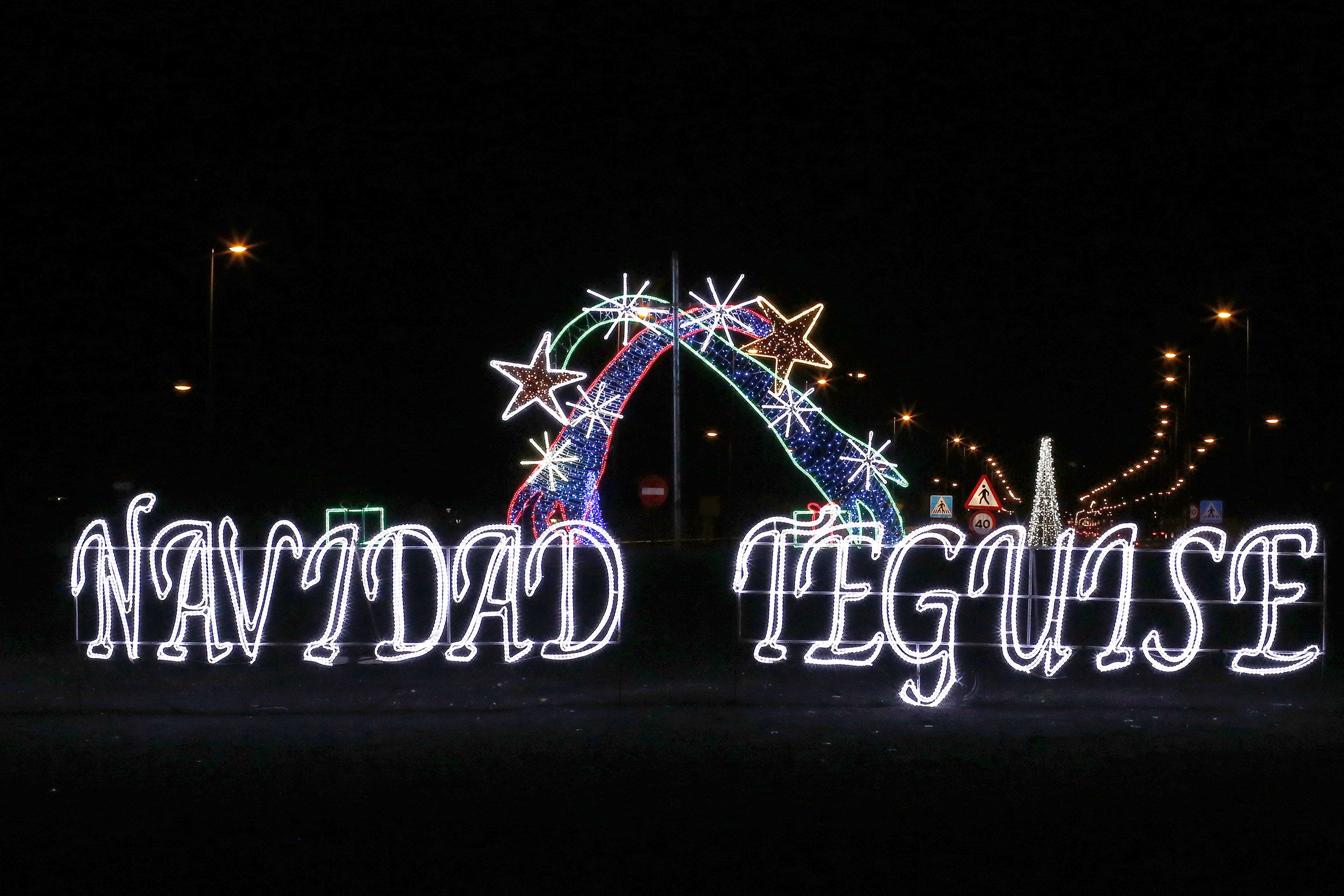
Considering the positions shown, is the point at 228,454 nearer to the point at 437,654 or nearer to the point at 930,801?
the point at 437,654

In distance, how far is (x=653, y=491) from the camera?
1281 inches

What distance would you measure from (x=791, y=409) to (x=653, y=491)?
762cm

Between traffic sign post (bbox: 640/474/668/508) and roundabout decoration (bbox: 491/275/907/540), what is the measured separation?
4.98 metres

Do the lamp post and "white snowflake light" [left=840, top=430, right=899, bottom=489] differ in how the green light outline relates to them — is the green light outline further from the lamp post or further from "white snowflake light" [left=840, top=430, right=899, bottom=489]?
the lamp post

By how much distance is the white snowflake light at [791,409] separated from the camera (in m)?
25.8

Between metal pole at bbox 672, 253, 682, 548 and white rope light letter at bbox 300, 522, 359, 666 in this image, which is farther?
metal pole at bbox 672, 253, 682, 548

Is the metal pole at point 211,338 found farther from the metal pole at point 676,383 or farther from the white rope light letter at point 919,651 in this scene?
the white rope light letter at point 919,651

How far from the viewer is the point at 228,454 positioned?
166ft

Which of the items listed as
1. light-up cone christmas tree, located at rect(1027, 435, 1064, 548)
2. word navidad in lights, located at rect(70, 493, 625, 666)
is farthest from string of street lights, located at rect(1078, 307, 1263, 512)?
word navidad in lights, located at rect(70, 493, 625, 666)

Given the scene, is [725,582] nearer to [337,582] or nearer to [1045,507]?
[337,582]

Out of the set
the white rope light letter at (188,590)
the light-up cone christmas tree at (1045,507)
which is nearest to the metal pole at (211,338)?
the white rope light letter at (188,590)

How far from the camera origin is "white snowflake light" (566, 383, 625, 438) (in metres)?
26.1

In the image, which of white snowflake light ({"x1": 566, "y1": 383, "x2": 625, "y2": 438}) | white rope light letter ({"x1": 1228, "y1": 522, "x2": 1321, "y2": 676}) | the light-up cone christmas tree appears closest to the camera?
white rope light letter ({"x1": 1228, "y1": 522, "x2": 1321, "y2": 676})

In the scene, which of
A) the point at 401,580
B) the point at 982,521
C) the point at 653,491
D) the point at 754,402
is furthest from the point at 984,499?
the point at 653,491
